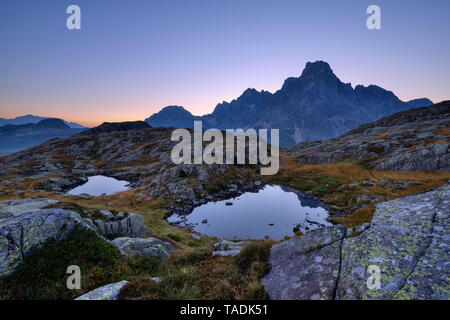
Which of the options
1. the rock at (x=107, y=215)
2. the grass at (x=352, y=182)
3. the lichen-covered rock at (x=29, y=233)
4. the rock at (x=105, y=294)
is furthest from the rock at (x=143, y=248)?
the grass at (x=352, y=182)

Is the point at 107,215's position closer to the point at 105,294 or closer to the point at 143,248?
the point at 143,248

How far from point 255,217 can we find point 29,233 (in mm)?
27773

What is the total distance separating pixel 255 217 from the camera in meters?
31.2

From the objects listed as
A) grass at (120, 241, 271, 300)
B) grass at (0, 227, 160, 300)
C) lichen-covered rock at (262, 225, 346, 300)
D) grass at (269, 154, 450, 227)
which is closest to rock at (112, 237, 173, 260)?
grass at (0, 227, 160, 300)

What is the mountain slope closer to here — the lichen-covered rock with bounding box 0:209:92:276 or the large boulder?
the large boulder

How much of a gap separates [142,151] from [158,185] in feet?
250

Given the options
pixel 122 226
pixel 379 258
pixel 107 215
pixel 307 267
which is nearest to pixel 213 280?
pixel 307 267

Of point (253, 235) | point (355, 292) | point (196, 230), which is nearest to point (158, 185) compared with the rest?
point (196, 230)

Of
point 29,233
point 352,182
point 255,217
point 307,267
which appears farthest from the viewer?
point 352,182

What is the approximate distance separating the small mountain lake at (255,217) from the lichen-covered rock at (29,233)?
18.9 meters

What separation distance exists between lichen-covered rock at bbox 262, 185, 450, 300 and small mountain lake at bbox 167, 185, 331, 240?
57.1 ft

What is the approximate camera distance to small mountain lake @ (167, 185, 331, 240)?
1030 inches

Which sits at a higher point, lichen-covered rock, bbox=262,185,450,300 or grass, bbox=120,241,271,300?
lichen-covered rock, bbox=262,185,450,300
